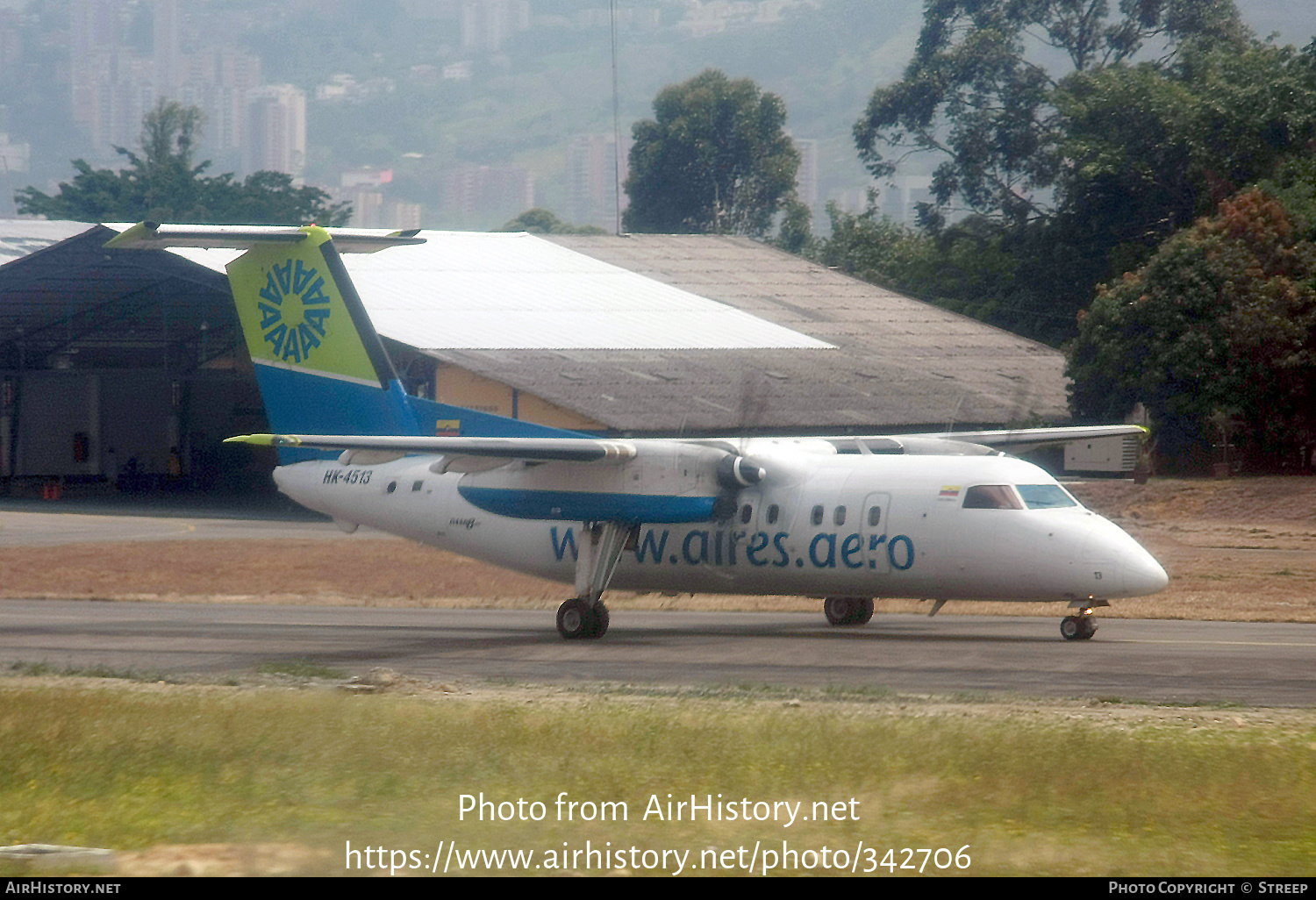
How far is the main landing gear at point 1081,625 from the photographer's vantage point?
21.6 m

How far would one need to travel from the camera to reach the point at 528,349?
54.1 m

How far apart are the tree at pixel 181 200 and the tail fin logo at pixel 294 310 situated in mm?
80396

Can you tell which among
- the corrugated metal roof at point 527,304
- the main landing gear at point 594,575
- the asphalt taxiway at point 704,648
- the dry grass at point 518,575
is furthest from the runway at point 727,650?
the corrugated metal roof at point 527,304

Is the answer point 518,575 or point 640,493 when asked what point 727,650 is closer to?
point 640,493

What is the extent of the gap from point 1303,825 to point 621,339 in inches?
1879

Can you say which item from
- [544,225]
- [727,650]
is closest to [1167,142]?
[727,650]

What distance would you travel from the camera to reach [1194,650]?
68.1ft

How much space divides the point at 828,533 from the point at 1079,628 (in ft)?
12.9

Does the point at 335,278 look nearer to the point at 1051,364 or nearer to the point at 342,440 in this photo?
the point at 342,440

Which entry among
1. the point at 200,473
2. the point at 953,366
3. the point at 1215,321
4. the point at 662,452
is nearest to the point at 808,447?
the point at 662,452

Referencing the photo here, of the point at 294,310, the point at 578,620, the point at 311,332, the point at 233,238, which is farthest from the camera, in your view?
the point at 294,310

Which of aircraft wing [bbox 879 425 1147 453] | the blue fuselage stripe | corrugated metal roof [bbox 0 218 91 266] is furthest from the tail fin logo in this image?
corrugated metal roof [bbox 0 218 91 266]

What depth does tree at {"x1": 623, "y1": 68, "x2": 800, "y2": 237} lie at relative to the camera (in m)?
121

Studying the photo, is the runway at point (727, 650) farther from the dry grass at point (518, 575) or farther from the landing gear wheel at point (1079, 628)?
the dry grass at point (518, 575)
